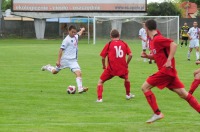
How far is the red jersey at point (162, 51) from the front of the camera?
10.4 metres

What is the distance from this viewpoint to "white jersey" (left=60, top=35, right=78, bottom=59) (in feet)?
50.9

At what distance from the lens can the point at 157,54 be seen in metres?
10.6

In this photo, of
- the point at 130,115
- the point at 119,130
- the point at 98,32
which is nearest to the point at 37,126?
the point at 119,130

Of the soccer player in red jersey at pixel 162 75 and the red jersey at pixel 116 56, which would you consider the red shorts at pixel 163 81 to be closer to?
the soccer player in red jersey at pixel 162 75

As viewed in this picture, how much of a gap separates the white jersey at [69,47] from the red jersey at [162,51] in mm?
5187

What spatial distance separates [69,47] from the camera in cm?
1563

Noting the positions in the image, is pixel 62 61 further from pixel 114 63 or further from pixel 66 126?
pixel 66 126

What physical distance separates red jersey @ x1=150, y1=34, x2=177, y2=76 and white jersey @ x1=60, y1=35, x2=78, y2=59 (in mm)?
5187

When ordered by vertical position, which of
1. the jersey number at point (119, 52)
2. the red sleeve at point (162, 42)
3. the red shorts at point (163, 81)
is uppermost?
the red sleeve at point (162, 42)

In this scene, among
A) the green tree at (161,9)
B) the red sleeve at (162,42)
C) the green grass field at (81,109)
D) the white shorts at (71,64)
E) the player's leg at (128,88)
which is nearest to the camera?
the green grass field at (81,109)

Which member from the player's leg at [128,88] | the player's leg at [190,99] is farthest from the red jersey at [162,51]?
the player's leg at [128,88]

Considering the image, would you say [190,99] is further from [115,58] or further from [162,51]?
[115,58]

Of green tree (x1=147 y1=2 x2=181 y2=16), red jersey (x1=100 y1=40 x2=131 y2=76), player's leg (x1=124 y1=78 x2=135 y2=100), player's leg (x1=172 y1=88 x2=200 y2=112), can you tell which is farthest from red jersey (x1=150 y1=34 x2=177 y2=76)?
green tree (x1=147 y1=2 x2=181 y2=16)

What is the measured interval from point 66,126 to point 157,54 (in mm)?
2136
